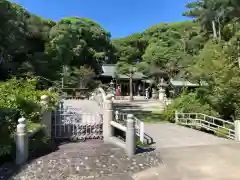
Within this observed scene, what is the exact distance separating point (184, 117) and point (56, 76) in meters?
12.7

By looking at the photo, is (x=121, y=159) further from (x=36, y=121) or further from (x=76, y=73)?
(x=76, y=73)

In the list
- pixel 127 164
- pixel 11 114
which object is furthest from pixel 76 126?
pixel 127 164

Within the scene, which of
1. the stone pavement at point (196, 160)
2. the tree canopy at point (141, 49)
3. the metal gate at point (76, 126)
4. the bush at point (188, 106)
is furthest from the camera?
the bush at point (188, 106)

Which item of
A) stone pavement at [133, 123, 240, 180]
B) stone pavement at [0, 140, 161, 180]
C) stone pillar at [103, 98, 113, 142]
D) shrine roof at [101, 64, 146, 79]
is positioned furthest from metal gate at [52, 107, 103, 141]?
shrine roof at [101, 64, 146, 79]

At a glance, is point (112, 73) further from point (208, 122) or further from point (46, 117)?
point (46, 117)

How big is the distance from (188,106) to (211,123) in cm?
380

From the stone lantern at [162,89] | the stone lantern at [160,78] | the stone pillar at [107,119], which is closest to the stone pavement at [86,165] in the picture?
the stone pillar at [107,119]

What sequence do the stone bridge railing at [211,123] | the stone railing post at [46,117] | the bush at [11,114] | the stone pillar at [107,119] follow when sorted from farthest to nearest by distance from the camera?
1. the stone bridge railing at [211,123]
2. the stone pillar at [107,119]
3. the stone railing post at [46,117]
4. the bush at [11,114]

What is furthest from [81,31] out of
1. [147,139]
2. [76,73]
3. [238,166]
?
[238,166]

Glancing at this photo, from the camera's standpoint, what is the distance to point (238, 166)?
6117mm

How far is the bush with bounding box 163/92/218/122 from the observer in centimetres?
1399

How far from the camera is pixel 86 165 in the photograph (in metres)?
5.86

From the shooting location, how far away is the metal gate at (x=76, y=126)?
337 inches

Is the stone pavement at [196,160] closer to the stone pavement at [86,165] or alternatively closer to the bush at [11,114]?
the stone pavement at [86,165]
